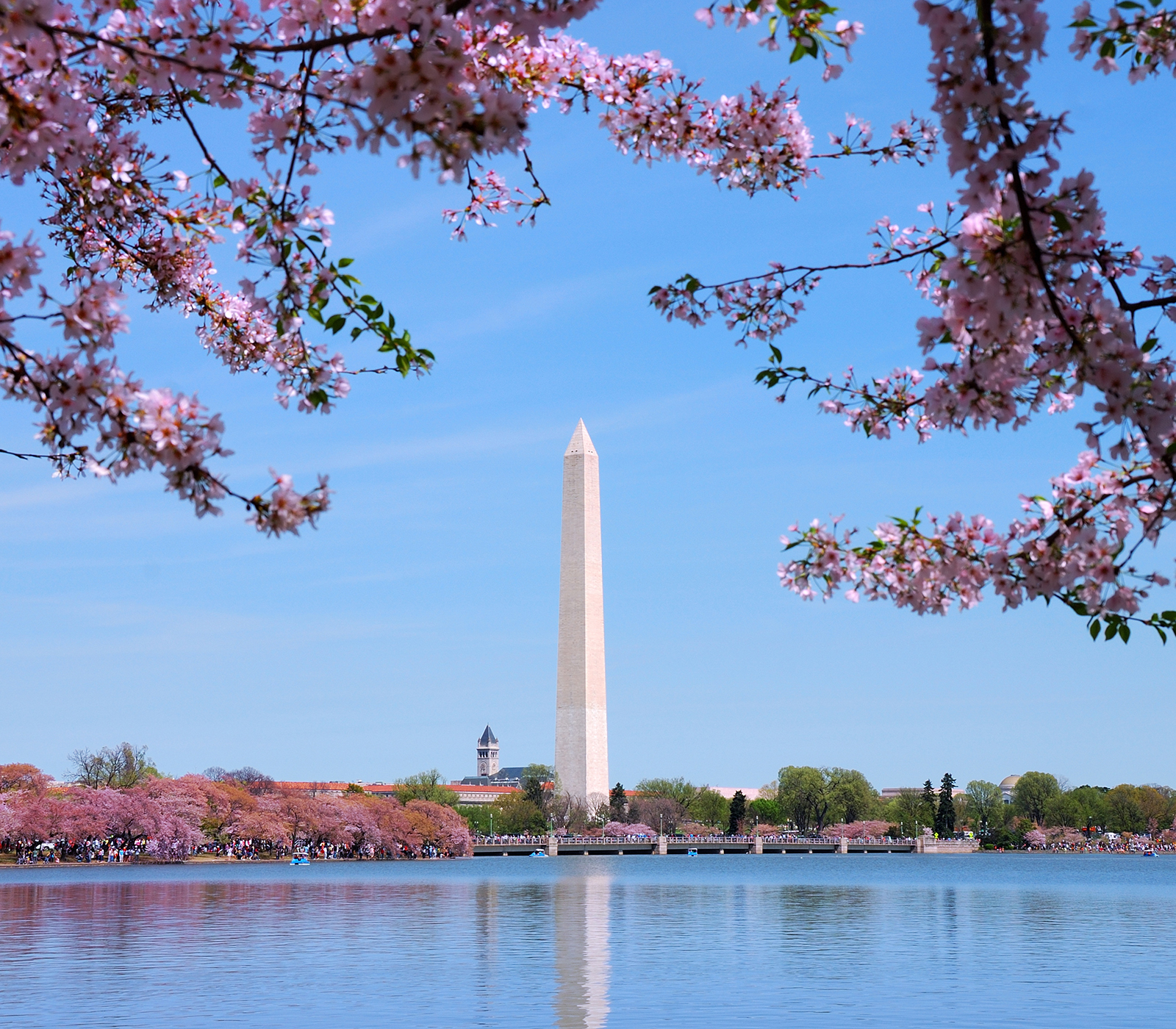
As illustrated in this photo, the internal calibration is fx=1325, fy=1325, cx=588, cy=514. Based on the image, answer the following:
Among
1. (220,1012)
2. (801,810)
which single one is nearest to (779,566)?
(220,1012)

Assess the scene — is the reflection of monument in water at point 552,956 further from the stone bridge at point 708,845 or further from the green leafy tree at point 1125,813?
the green leafy tree at point 1125,813

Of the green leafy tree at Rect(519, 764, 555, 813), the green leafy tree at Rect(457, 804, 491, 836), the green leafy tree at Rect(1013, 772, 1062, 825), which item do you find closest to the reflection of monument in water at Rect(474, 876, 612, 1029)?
the green leafy tree at Rect(519, 764, 555, 813)

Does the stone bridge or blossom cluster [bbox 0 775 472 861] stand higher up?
blossom cluster [bbox 0 775 472 861]

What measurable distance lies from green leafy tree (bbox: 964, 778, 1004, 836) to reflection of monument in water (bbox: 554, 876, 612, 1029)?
4853 inches

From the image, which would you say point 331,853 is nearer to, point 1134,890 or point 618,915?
point 1134,890

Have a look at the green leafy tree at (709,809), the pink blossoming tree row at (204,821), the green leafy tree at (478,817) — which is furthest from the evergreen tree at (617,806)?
the green leafy tree at (709,809)

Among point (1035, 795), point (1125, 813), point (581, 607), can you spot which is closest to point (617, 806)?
point (581, 607)

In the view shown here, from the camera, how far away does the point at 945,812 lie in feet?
470

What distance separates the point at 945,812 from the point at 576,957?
417 ft

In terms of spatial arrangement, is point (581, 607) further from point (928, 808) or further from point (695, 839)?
point (928, 808)

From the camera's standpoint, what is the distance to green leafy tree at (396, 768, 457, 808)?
126 meters

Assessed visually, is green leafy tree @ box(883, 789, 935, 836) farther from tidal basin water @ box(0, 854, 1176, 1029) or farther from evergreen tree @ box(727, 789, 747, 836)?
tidal basin water @ box(0, 854, 1176, 1029)

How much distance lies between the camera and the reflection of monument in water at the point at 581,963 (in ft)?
58.6

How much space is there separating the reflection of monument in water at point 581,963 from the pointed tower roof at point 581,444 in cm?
4171
